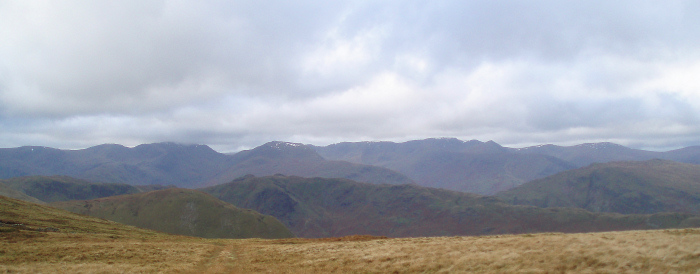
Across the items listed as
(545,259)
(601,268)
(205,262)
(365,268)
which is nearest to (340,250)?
(365,268)

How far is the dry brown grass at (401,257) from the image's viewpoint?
24.3 metres

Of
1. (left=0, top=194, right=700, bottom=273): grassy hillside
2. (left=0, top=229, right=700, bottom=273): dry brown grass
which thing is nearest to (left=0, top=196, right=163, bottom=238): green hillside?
(left=0, top=194, right=700, bottom=273): grassy hillside

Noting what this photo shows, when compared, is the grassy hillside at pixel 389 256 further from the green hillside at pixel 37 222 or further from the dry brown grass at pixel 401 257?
the green hillside at pixel 37 222

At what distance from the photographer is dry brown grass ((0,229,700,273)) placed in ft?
79.7

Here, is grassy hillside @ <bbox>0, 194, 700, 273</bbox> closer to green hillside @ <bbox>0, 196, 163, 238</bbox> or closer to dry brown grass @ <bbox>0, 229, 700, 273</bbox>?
dry brown grass @ <bbox>0, 229, 700, 273</bbox>

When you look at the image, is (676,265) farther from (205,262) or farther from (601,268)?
(205,262)

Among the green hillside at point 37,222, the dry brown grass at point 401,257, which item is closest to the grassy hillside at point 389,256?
the dry brown grass at point 401,257

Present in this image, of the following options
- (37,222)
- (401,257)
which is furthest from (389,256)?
(37,222)

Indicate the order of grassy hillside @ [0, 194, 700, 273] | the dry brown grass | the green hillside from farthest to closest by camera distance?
the green hillside → grassy hillside @ [0, 194, 700, 273] → the dry brown grass

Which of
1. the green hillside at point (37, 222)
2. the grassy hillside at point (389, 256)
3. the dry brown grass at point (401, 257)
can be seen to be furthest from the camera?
the green hillside at point (37, 222)

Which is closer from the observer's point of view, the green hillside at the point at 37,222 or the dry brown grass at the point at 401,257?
the dry brown grass at the point at 401,257

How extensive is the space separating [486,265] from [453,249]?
7.13 metres

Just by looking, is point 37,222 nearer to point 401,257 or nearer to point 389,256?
point 389,256

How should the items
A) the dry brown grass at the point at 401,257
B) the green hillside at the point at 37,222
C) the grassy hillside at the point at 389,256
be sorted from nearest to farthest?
the dry brown grass at the point at 401,257, the grassy hillside at the point at 389,256, the green hillside at the point at 37,222
